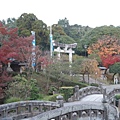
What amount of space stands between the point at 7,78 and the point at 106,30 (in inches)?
1419

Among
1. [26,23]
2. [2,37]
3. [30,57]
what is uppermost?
[26,23]

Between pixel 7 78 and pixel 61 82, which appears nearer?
pixel 7 78

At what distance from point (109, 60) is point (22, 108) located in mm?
31315

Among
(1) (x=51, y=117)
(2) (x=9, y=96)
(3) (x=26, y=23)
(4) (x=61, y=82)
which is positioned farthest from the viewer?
(3) (x=26, y=23)

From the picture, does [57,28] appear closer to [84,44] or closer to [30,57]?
[84,44]

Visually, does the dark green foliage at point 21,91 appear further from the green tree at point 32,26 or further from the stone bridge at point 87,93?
the green tree at point 32,26

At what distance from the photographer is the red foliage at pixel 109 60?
43109 millimetres

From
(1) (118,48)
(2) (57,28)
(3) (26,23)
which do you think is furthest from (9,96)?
(2) (57,28)

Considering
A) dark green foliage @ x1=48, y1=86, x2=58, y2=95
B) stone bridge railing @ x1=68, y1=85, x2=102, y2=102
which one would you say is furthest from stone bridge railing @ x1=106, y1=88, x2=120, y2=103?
dark green foliage @ x1=48, y1=86, x2=58, y2=95

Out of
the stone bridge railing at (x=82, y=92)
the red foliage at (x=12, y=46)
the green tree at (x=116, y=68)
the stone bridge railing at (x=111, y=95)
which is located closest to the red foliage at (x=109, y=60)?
the green tree at (x=116, y=68)

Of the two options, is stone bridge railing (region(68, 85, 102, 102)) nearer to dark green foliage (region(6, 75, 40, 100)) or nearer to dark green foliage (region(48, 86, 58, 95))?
dark green foliage (region(48, 86, 58, 95))

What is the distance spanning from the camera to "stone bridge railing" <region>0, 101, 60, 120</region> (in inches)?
509

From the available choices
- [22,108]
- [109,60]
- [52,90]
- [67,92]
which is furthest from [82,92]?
[109,60]

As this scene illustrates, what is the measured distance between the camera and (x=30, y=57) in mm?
26562
